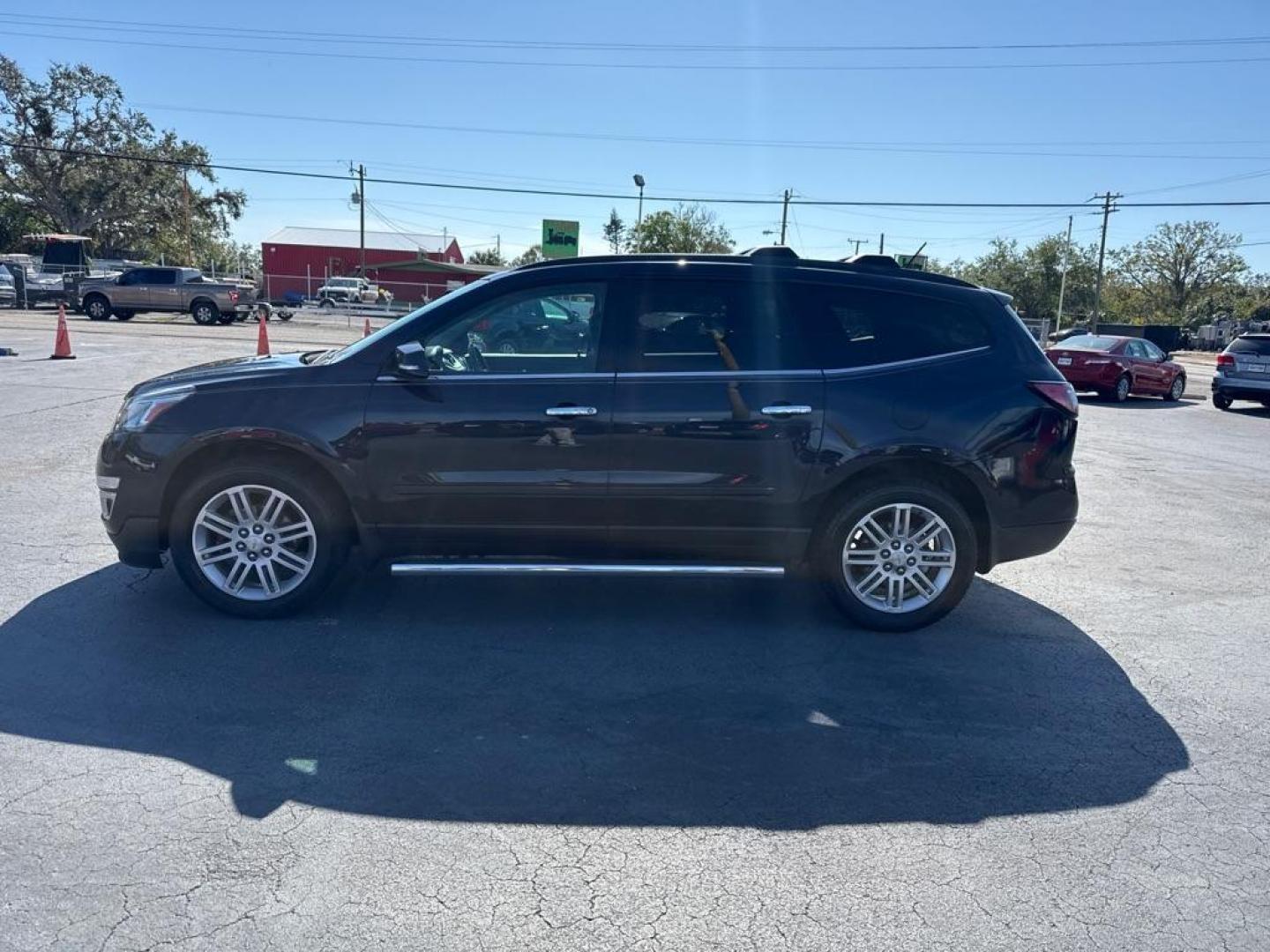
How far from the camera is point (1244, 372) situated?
20.2 m

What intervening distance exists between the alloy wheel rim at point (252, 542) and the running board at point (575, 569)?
0.54 m

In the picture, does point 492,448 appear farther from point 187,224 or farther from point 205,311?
point 187,224

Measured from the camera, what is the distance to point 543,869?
3.17m

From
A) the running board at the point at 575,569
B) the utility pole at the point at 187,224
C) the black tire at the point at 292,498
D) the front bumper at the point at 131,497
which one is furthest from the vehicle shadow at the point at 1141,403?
the utility pole at the point at 187,224

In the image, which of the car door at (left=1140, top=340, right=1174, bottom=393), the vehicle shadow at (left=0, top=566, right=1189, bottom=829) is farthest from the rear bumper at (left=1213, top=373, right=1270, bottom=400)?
the vehicle shadow at (left=0, top=566, right=1189, bottom=829)

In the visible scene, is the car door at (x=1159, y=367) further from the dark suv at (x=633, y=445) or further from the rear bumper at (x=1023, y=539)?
the dark suv at (x=633, y=445)

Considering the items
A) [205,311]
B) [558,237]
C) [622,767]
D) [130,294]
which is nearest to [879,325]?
[622,767]

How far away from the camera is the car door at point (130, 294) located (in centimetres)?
3241

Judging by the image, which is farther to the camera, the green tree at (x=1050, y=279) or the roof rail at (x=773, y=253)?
the green tree at (x=1050, y=279)

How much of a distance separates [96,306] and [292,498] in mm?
32058

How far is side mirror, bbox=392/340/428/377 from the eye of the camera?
4984 mm

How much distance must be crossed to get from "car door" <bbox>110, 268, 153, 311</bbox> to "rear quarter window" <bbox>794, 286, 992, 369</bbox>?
106 ft

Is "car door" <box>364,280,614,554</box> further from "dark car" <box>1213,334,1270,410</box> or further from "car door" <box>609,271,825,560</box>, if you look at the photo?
"dark car" <box>1213,334,1270,410</box>

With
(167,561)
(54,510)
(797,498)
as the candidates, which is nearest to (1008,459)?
(797,498)
